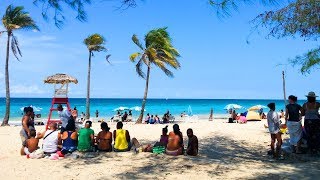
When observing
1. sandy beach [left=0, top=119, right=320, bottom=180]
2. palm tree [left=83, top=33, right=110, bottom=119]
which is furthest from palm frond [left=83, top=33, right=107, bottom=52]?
sandy beach [left=0, top=119, right=320, bottom=180]

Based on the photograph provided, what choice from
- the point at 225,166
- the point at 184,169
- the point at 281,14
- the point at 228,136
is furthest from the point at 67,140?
the point at 228,136

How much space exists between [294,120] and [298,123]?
0.13m

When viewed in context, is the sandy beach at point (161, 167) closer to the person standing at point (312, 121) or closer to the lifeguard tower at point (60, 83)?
the person standing at point (312, 121)

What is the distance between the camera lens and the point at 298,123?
9.52 m

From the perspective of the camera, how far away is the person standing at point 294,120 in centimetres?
948

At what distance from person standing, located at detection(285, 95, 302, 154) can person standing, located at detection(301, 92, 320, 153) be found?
0.20m

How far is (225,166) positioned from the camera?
8641 mm

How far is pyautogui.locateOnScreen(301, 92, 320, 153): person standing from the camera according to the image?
31.1 feet

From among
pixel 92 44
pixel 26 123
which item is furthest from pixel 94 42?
pixel 26 123

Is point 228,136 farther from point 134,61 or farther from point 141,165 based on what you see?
point 134,61

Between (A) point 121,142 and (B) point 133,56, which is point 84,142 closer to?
(A) point 121,142

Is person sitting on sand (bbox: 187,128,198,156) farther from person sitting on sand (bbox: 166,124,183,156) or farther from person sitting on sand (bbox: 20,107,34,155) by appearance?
person sitting on sand (bbox: 20,107,34,155)

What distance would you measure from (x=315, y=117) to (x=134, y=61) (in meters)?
16.0

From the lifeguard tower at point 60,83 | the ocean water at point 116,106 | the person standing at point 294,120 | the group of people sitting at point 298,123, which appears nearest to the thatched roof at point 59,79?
the lifeguard tower at point 60,83
